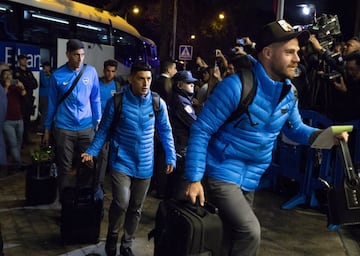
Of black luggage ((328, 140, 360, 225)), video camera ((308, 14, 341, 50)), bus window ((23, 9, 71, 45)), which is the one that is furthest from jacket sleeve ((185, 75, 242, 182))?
bus window ((23, 9, 71, 45))

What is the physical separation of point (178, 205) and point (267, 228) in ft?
9.17

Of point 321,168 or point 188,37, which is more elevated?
point 188,37

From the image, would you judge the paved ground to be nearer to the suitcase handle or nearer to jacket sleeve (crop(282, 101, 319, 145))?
the suitcase handle

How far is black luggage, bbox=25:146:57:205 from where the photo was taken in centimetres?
552

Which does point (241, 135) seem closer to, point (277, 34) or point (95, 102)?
point (277, 34)

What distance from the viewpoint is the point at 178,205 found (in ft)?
9.47

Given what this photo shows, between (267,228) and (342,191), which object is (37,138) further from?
(342,191)

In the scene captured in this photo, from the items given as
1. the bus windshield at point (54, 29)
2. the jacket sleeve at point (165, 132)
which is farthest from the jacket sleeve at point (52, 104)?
the bus windshield at point (54, 29)

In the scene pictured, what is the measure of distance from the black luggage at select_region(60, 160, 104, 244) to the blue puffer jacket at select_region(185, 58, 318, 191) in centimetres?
182

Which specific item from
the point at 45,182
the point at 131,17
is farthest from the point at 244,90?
the point at 131,17

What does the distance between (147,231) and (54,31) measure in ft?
27.5

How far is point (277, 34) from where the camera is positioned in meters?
2.82

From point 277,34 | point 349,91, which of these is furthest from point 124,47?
point 277,34

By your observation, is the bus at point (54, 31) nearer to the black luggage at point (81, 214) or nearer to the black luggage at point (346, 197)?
the black luggage at point (81, 214)
